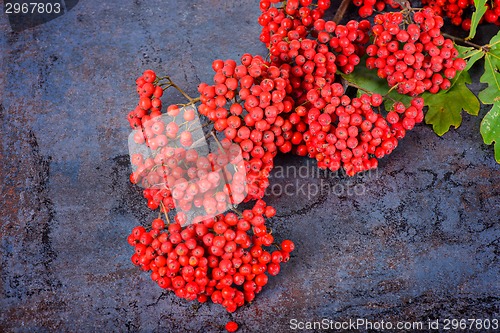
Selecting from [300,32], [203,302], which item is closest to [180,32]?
[300,32]

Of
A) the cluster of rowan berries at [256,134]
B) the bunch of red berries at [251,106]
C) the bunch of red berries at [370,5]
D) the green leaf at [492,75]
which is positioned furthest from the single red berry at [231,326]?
the bunch of red berries at [370,5]

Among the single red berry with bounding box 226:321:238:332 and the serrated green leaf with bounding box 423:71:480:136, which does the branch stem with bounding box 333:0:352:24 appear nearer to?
the serrated green leaf with bounding box 423:71:480:136

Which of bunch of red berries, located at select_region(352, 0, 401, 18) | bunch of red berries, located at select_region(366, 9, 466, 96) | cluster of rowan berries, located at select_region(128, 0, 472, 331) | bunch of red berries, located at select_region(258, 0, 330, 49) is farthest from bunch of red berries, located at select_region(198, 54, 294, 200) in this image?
bunch of red berries, located at select_region(352, 0, 401, 18)

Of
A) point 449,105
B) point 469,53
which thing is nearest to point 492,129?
point 449,105

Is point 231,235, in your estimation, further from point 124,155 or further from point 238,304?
point 124,155

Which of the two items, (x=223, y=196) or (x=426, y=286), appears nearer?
(x=223, y=196)

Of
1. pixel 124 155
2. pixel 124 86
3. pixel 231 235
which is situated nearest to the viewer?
pixel 231 235
